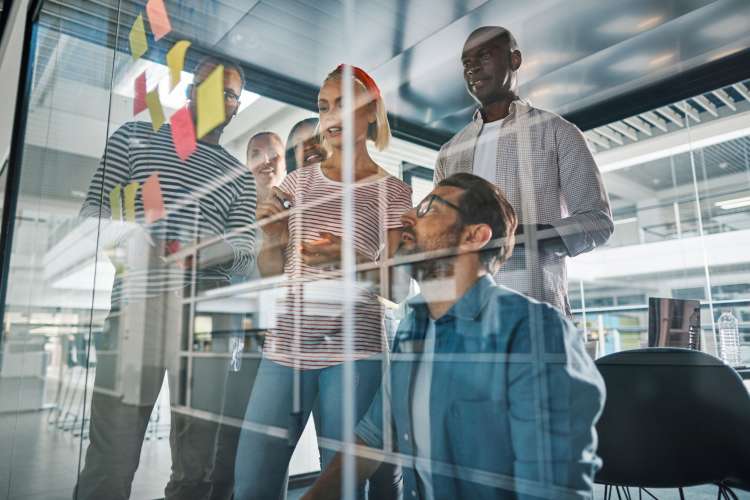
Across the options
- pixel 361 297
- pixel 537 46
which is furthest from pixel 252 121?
pixel 537 46

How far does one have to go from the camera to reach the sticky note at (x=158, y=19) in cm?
141

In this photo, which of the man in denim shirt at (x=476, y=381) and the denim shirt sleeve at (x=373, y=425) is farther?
the denim shirt sleeve at (x=373, y=425)

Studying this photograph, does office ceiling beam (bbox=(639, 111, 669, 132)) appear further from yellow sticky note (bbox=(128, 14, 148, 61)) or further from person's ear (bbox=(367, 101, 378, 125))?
yellow sticky note (bbox=(128, 14, 148, 61))

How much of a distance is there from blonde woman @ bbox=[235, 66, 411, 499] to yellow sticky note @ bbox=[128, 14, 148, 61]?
2.69ft

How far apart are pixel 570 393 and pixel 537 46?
37 centimetres

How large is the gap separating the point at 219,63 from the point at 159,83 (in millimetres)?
322

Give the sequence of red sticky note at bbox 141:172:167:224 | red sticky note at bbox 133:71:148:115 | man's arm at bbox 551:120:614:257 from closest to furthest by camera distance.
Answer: man's arm at bbox 551:120:614:257 < red sticky note at bbox 141:172:167:224 < red sticky note at bbox 133:71:148:115

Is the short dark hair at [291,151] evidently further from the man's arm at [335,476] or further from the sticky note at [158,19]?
the sticky note at [158,19]

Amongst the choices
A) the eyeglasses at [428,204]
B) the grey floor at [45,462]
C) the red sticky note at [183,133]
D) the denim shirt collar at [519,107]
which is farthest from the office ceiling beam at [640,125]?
the red sticky note at [183,133]

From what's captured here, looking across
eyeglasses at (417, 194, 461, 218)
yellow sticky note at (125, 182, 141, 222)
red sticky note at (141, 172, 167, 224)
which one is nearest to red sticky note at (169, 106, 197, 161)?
red sticky note at (141, 172, 167, 224)

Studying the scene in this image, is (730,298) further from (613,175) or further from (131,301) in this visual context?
(131,301)

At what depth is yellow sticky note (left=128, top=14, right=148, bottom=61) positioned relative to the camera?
4.97ft

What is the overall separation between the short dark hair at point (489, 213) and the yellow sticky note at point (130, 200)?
1052 millimetres

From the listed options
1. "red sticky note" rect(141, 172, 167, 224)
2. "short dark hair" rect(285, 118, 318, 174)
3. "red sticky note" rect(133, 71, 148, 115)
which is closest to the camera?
"short dark hair" rect(285, 118, 318, 174)
